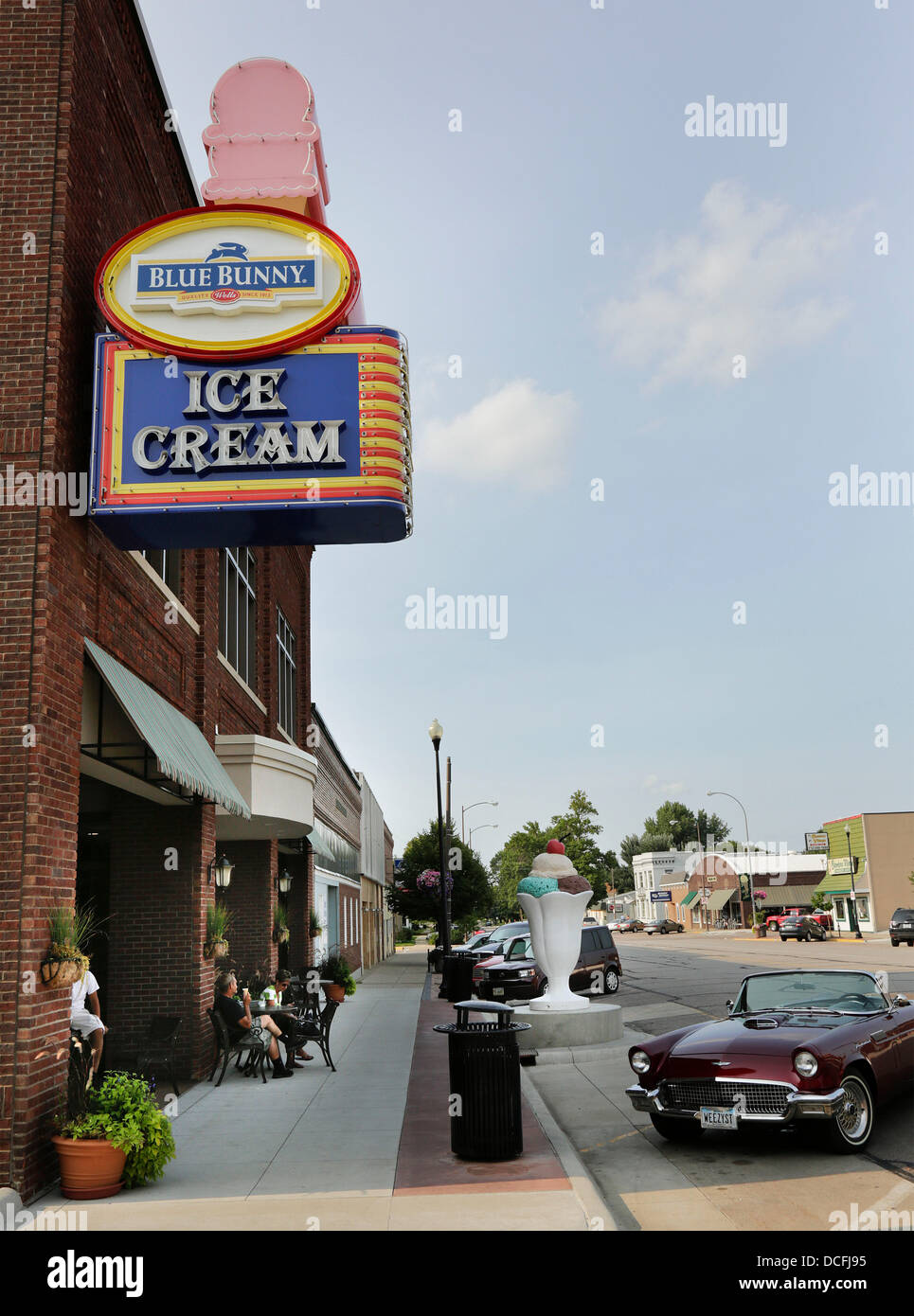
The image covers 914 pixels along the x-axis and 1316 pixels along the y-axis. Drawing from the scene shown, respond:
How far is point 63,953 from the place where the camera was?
7953mm

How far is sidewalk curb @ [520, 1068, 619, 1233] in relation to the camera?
6628mm

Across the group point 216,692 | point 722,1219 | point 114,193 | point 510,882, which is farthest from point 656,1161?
point 510,882

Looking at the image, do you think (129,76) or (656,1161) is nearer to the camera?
(656,1161)

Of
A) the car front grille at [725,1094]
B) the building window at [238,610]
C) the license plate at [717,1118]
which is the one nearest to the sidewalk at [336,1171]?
the car front grille at [725,1094]

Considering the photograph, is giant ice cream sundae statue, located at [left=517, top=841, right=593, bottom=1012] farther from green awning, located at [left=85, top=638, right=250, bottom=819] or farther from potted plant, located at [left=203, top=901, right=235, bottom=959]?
green awning, located at [left=85, top=638, right=250, bottom=819]

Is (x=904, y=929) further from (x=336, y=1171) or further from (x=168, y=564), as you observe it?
(x=336, y=1171)

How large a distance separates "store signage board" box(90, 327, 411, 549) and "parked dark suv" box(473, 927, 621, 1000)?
1352 cm

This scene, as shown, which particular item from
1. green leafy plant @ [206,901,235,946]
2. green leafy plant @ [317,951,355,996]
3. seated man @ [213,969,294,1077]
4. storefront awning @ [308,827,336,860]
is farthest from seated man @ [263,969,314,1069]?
green leafy plant @ [317,951,355,996]

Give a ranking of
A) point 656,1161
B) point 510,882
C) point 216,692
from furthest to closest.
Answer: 1. point 510,882
2. point 216,692
3. point 656,1161

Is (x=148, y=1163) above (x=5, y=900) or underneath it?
underneath

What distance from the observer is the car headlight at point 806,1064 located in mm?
7918
